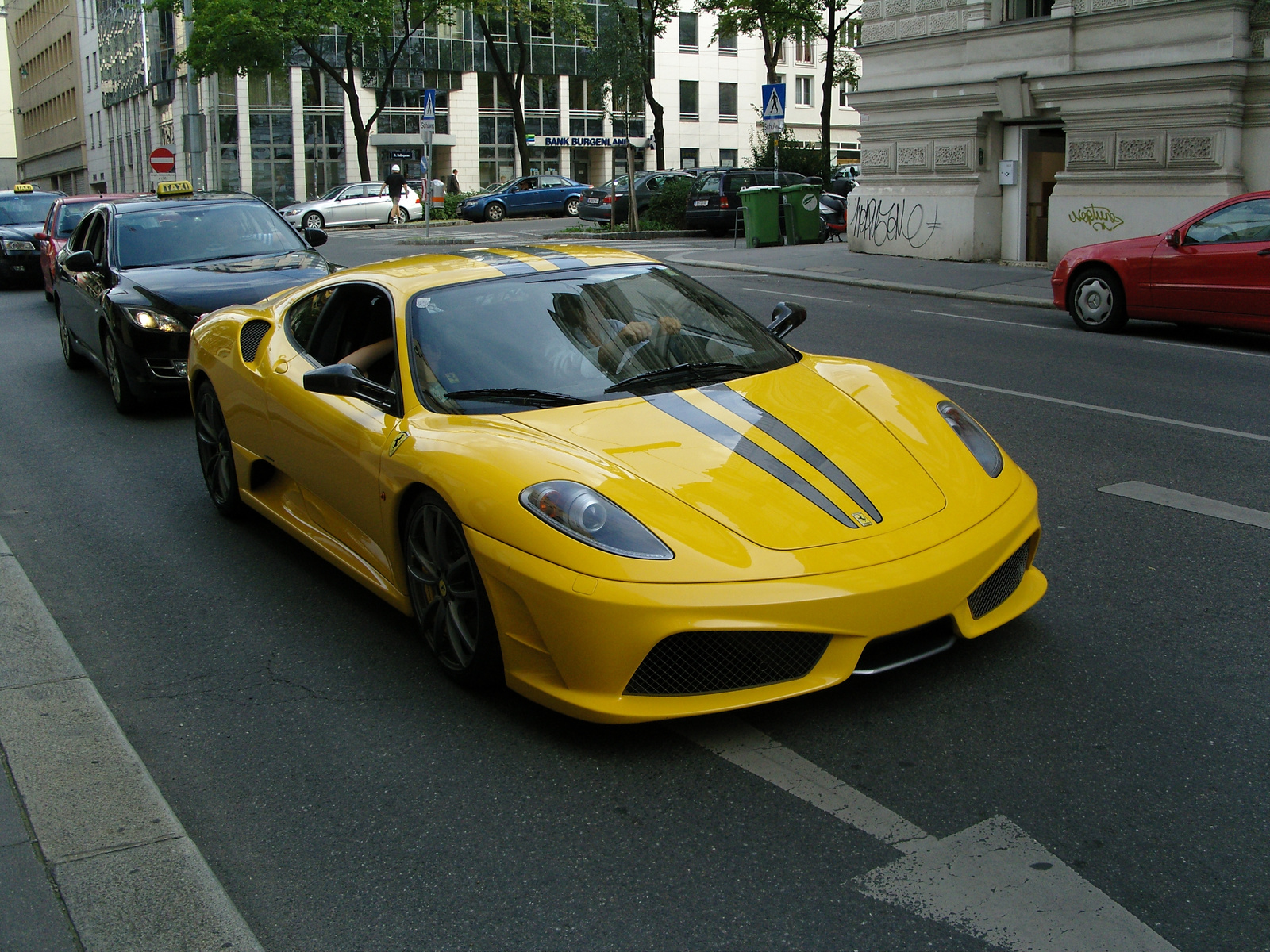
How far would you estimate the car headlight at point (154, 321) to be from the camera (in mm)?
8773

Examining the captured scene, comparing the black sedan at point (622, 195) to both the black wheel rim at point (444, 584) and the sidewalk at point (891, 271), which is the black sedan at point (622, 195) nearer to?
the sidewalk at point (891, 271)

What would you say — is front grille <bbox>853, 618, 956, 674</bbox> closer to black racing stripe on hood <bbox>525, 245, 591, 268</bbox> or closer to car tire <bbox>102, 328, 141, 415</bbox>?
black racing stripe on hood <bbox>525, 245, 591, 268</bbox>

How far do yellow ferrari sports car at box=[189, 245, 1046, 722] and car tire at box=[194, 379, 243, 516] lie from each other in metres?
0.66

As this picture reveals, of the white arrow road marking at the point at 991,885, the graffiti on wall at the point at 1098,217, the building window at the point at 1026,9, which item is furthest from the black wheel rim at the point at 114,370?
the building window at the point at 1026,9

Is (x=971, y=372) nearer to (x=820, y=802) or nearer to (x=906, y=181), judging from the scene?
(x=820, y=802)

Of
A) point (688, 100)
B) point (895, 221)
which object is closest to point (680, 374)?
point (895, 221)

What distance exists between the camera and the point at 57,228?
17797 mm

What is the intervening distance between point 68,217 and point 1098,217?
48.7 feet

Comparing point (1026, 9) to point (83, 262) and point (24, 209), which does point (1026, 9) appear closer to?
point (83, 262)

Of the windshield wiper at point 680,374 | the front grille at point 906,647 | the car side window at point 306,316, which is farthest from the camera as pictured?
the car side window at point 306,316

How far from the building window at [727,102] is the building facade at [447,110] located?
0.09m

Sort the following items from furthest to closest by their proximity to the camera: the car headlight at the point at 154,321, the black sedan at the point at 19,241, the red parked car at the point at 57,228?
the black sedan at the point at 19,241, the red parked car at the point at 57,228, the car headlight at the point at 154,321

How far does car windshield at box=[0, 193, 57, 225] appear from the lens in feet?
75.6

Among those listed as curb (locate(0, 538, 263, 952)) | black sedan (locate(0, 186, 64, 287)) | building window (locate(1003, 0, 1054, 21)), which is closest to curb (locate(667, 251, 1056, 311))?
building window (locate(1003, 0, 1054, 21))
